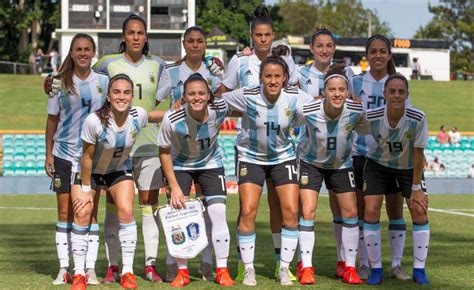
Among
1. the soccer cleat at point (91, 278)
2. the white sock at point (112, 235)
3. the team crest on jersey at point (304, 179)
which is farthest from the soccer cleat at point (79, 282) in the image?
the team crest on jersey at point (304, 179)

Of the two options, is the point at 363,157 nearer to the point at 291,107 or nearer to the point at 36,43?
the point at 291,107

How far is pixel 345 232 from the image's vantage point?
9.87m

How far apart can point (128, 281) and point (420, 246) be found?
266 centimetres

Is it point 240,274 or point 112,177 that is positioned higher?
point 112,177

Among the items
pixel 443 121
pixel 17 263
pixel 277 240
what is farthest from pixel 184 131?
pixel 443 121

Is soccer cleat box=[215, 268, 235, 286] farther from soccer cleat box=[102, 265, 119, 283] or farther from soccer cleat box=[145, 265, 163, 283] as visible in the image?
soccer cleat box=[102, 265, 119, 283]

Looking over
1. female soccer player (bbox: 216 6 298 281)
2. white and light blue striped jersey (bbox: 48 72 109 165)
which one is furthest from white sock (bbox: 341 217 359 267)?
white and light blue striped jersey (bbox: 48 72 109 165)

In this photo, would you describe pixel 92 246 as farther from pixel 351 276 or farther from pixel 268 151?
pixel 351 276

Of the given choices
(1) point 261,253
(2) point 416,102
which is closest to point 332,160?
(1) point 261,253

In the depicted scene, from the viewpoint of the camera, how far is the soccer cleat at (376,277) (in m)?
9.70

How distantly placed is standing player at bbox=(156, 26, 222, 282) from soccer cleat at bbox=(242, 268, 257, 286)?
485 mm

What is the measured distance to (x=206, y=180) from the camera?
980 centimetres

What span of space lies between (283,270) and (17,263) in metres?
3.27

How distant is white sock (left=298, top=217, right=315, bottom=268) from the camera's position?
9719 mm
